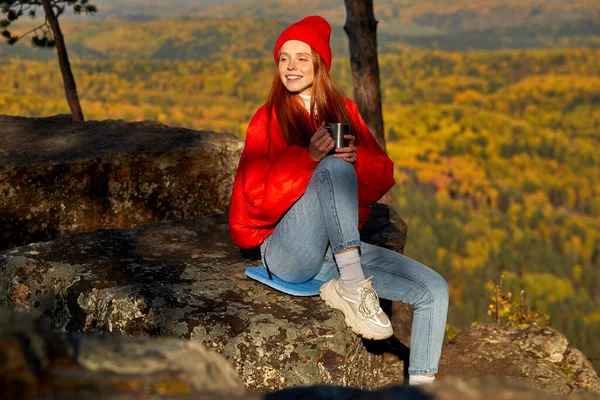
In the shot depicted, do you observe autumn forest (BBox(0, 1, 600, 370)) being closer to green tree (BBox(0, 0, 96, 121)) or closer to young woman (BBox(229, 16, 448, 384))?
green tree (BBox(0, 0, 96, 121))

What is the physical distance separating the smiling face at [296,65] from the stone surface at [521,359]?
9.46 feet

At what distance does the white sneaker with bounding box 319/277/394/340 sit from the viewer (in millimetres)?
3637

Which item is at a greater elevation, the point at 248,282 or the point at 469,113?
the point at 248,282

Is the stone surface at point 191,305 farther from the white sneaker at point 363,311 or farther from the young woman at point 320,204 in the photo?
the young woman at point 320,204

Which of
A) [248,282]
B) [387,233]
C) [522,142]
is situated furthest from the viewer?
[522,142]

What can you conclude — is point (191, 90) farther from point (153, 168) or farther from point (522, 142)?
point (153, 168)

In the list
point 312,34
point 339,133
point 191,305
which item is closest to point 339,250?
point 339,133

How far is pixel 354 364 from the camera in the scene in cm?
382

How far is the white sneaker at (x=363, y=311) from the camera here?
143 inches

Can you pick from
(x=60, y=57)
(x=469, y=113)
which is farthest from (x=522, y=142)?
(x=60, y=57)

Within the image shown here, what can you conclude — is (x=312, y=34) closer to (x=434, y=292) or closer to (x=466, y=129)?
(x=434, y=292)

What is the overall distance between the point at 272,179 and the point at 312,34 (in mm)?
979

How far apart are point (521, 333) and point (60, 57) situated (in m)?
7.41

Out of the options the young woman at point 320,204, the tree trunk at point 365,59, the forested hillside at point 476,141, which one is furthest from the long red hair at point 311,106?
the forested hillside at point 476,141
